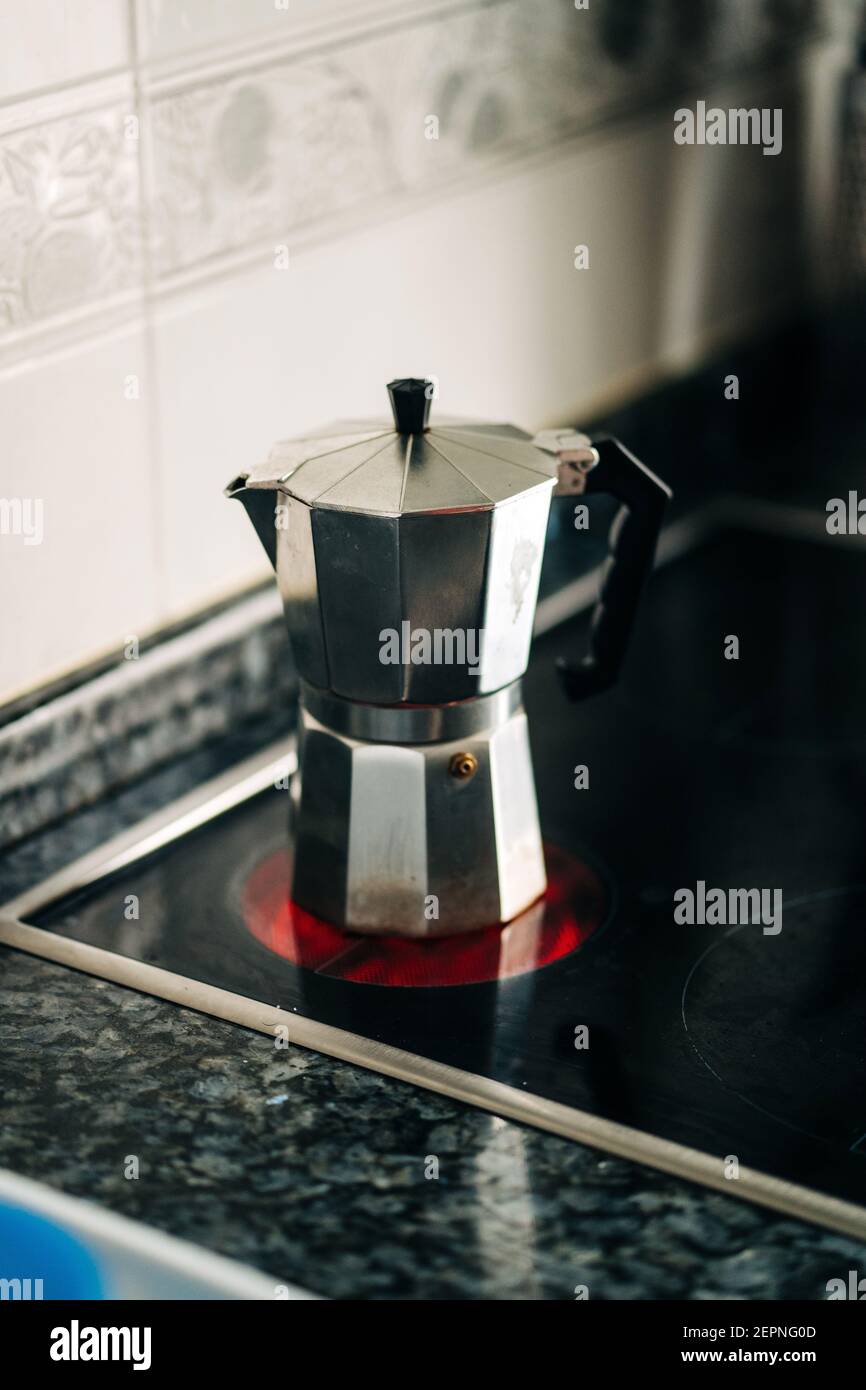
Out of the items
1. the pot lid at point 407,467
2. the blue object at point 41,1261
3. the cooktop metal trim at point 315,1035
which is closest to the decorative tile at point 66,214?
the pot lid at point 407,467

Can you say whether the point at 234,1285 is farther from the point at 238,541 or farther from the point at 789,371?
the point at 789,371

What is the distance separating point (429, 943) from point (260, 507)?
0.22m

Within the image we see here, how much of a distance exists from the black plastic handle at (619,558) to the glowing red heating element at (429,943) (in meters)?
0.11

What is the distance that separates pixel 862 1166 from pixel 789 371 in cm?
95

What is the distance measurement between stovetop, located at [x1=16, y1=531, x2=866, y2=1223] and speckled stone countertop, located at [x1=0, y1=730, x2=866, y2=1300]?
3 cm

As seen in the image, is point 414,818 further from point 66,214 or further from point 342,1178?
point 66,214

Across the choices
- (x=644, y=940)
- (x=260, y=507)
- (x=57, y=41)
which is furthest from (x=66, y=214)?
(x=644, y=940)

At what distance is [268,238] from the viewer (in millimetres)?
970

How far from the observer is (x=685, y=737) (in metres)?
1.04

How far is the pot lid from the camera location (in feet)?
2.43

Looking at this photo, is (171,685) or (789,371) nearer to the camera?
(171,685)

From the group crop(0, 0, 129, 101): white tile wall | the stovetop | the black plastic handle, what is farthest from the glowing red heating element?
crop(0, 0, 129, 101): white tile wall
